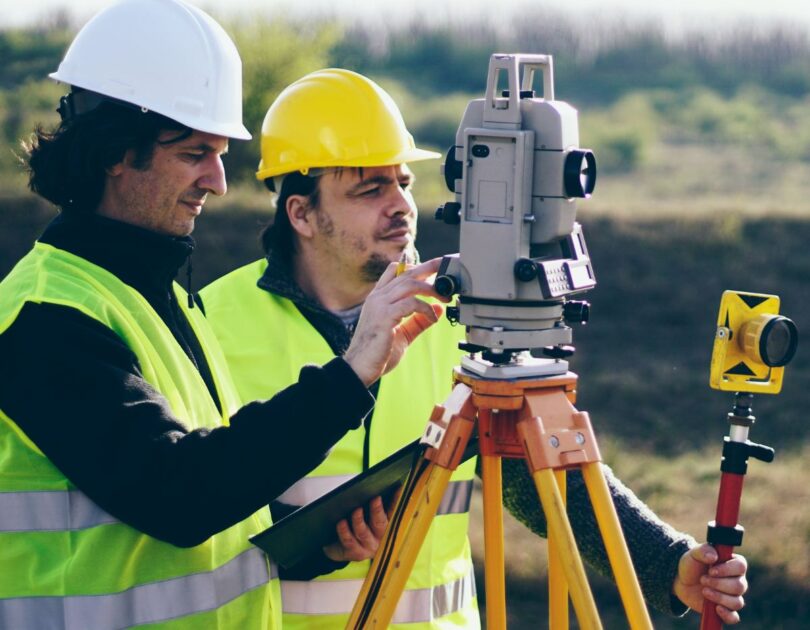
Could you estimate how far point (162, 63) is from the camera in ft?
8.96

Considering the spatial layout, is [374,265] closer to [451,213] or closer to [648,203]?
[451,213]

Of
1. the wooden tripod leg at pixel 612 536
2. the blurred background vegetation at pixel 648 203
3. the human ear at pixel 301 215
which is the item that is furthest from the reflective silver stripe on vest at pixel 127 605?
the blurred background vegetation at pixel 648 203

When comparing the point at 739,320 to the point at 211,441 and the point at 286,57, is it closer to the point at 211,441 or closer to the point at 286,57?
the point at 211,441

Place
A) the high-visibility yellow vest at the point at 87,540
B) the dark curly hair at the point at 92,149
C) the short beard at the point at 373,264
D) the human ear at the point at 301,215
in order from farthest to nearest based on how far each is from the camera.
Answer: the human ear at the point at 301,215
the short beard at the point at 373,264
the dark curly hair at the point at 92,149
the high-visibility yellow vest at the point at 87,540

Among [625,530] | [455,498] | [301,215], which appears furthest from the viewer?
[301,215]

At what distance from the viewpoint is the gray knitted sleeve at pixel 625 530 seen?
2992 mm

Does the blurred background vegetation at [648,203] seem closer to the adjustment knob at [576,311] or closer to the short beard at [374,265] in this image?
the short beard at [374,265]

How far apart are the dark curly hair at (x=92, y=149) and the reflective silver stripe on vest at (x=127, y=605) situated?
768mm

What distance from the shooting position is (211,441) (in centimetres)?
226

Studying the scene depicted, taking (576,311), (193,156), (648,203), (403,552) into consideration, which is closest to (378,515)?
(403,552)

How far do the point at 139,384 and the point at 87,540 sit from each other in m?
0.31

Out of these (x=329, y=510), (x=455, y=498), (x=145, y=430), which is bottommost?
(x=455, y=498)

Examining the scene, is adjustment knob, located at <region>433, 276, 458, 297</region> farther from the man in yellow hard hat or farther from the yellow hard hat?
the yellow hard hat

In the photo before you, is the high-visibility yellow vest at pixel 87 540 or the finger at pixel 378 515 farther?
the finger at pixel 378 515
